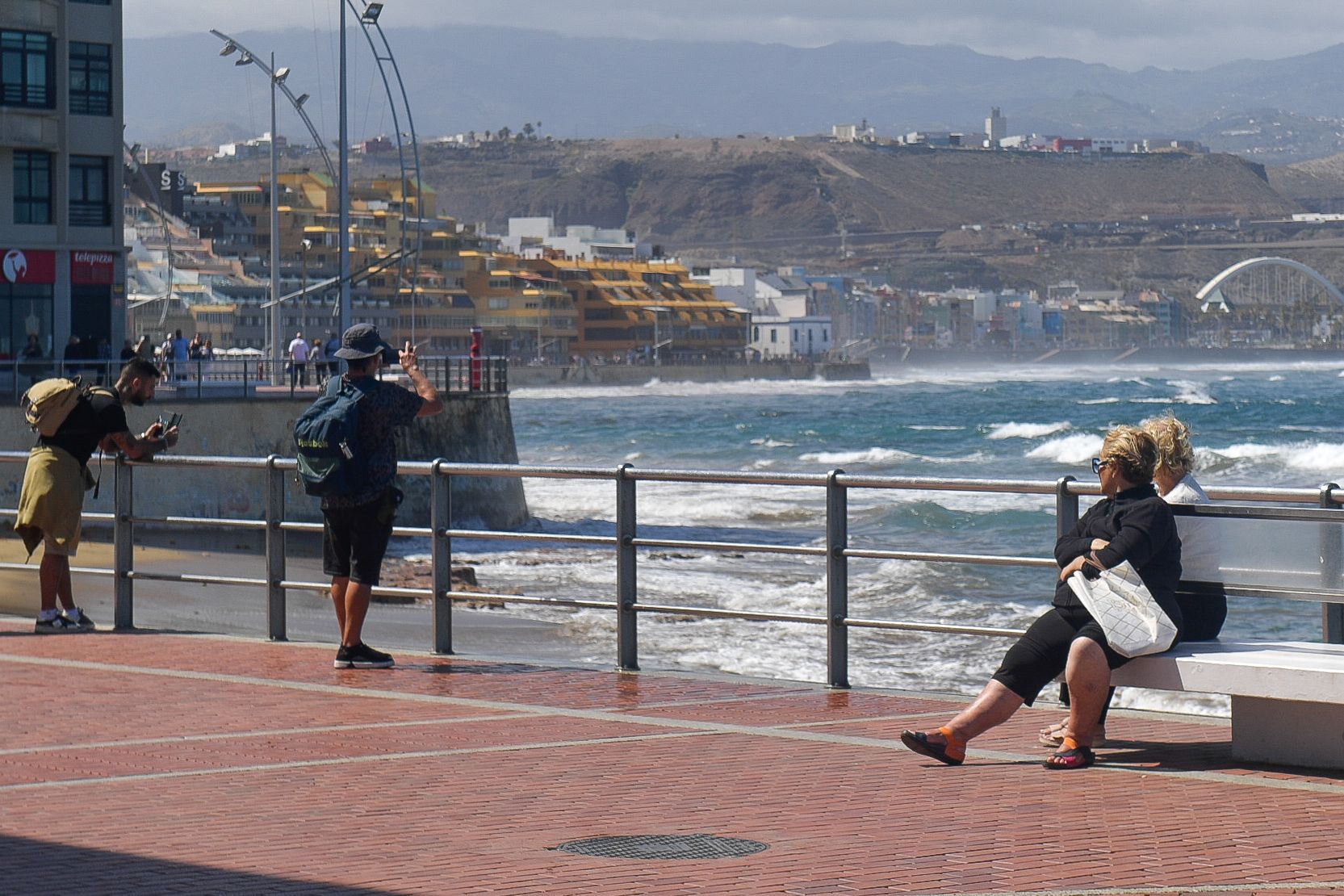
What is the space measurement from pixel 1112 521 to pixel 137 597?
15.2 m

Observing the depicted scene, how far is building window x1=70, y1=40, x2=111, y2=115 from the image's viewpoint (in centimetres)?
5034

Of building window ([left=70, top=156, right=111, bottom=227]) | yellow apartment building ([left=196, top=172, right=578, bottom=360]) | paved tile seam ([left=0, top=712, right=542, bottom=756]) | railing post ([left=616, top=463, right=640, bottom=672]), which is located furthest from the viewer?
yellow apartment building ([left=196, top=172, right=578, bottom=360])

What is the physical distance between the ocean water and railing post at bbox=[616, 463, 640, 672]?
3.27 m

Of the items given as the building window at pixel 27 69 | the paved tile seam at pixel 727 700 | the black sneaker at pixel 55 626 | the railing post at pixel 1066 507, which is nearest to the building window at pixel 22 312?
the building window at pixel 27 69

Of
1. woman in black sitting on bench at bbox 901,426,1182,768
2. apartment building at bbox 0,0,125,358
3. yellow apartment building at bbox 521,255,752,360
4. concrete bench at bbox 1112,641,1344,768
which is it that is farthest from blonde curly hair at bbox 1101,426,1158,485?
yellow apartment building at bbox 521,255,752,360

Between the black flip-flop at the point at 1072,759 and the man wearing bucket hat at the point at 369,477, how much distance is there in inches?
147

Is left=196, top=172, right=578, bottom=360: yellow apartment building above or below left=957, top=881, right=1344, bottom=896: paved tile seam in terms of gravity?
above

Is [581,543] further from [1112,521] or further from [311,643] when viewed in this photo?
[1112,521]

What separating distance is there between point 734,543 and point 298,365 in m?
33.1

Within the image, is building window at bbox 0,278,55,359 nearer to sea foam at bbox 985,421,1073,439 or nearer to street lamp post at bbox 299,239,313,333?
street lamp post at bbox 299,239,313,333

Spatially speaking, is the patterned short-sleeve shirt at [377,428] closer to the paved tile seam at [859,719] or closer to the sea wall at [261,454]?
the paved tile seam at [859,719]

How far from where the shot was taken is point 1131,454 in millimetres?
7922

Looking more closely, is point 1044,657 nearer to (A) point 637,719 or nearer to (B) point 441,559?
(A) point 637,719

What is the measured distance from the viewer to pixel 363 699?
387 inches
